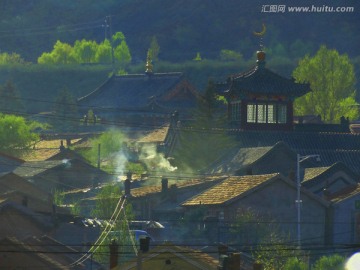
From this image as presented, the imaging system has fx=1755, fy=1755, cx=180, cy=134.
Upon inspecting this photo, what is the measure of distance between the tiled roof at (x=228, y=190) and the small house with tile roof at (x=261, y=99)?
31.4 meters

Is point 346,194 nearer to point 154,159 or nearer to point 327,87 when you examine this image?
point 154,159

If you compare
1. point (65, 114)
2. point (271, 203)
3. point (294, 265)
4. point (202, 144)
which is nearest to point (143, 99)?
point (65, 114)

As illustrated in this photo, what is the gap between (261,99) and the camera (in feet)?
374

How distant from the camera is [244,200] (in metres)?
77.2

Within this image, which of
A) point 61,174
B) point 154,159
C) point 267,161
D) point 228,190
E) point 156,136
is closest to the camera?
point 228,190

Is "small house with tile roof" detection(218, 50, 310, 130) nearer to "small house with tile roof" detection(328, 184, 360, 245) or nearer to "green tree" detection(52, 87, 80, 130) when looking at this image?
"small house with tile roof" detection(328, 184, 360, 245)

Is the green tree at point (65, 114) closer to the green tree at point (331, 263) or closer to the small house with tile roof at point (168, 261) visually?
the green tree at point (331, 263)

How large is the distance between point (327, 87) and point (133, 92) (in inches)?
679

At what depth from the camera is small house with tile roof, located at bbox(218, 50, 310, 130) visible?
113375mm

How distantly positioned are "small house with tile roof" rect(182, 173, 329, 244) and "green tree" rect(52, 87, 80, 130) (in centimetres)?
7481

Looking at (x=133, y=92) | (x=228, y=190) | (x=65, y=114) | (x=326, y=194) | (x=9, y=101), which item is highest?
(x=133, y=92)

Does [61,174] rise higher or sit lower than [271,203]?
higher

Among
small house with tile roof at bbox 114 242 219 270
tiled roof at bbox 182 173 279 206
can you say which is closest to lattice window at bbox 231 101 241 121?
tiled roof at bbox 182 173 279 206

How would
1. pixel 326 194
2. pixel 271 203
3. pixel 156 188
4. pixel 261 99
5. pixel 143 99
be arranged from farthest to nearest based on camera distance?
pixel 143 99 < pixel 261 99 < pixel 156 188 < pixel 326 194 < pixel 271 203
